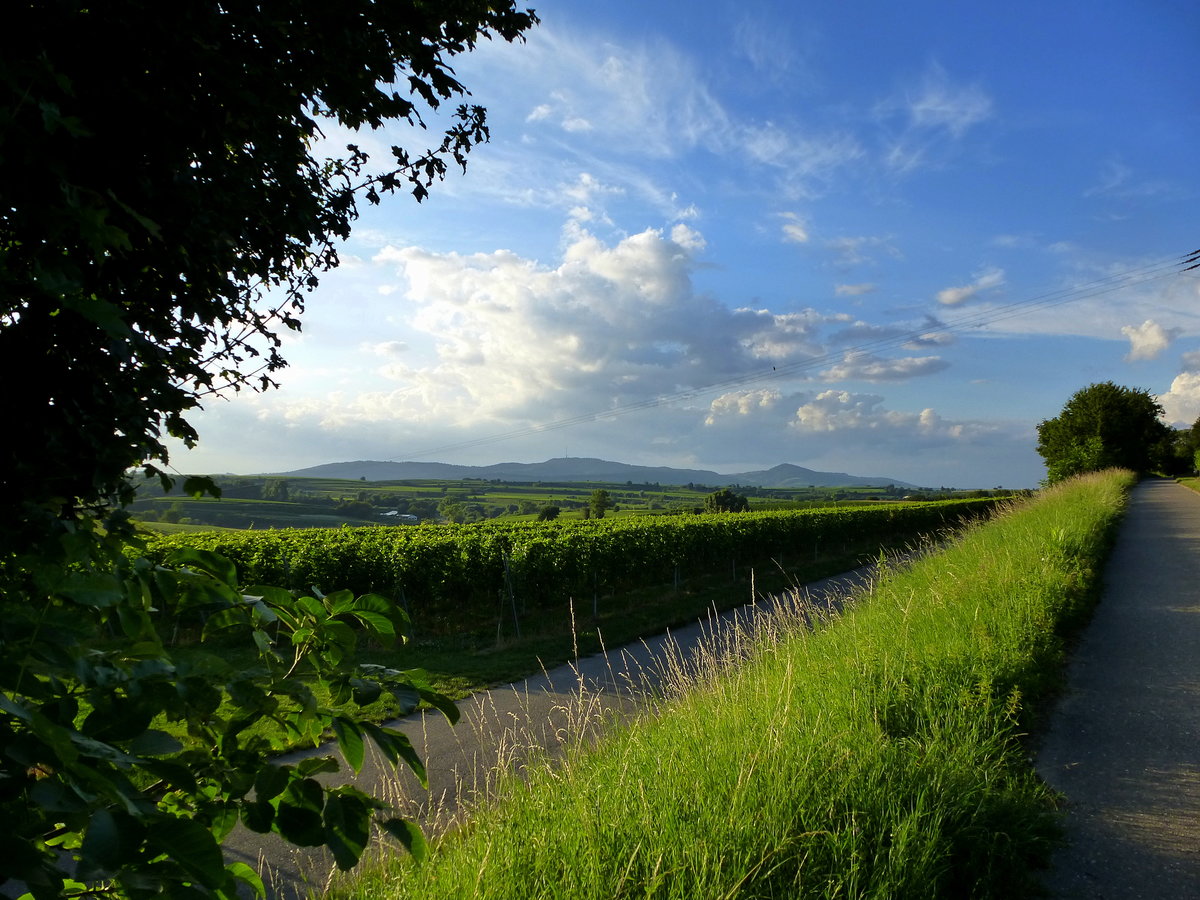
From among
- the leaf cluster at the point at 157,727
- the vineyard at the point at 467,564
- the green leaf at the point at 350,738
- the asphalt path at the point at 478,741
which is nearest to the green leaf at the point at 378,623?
the leaf cluster at the point at 157,727

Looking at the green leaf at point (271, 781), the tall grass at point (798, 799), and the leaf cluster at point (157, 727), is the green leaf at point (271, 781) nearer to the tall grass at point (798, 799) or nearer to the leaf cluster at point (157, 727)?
the leaf cluster at point (157, 727)

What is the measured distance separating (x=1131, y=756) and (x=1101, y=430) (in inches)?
2704

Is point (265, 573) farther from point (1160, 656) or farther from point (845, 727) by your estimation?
point (1160, 656)

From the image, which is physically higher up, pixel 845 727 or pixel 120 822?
pixel 120 822

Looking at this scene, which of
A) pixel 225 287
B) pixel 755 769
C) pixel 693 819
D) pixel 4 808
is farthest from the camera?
pixel 755 769

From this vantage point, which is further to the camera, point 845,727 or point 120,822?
point 845,727

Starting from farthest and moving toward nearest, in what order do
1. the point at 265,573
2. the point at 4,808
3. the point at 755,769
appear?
1. the point at 265,573
2. the point at 755,769
3. the point at 4,808

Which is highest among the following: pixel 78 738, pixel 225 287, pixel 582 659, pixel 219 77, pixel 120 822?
pixel 219 77

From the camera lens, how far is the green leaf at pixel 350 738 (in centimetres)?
143

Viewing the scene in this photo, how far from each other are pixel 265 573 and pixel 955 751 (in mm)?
15351

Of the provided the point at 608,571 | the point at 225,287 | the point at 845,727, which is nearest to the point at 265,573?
the point at 608,571

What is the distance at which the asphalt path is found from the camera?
432 centimetres

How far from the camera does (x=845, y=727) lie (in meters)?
4.46

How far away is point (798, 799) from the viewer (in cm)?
344
